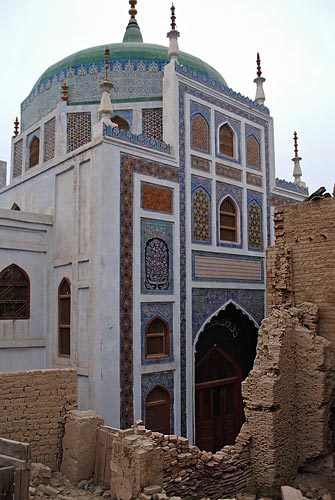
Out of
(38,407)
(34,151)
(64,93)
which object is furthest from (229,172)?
(38,407)

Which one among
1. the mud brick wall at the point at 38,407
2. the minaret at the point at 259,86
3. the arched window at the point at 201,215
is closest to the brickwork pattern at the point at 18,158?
the arched window at the point at 201,215

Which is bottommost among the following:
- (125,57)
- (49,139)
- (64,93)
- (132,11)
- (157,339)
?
(157,339)

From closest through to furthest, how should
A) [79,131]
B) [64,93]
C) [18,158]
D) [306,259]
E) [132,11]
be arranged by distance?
[306,259]
[79,131]
[64,93]
[18,158]
[132,11]

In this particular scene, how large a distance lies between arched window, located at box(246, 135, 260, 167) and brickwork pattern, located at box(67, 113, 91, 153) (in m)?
4.35

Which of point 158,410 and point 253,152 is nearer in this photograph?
point 158,410

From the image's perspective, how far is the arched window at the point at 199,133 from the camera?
12062 mm

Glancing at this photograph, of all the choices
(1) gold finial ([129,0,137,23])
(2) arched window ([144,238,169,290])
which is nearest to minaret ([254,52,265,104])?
(1) gold finial ([129,0,137,23])

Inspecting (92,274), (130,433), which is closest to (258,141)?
(92,274)

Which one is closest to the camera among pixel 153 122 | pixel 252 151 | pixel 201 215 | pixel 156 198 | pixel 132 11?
pixel 156 198

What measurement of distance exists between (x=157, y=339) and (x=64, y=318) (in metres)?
2.08

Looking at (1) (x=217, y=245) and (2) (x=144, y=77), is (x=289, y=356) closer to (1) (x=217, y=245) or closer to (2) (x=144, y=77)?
(1) (x=217, y=245)

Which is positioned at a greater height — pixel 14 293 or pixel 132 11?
pixel 132 11

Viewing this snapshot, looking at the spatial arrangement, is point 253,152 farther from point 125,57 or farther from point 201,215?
point 125,57

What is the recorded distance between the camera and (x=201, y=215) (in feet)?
39.2
